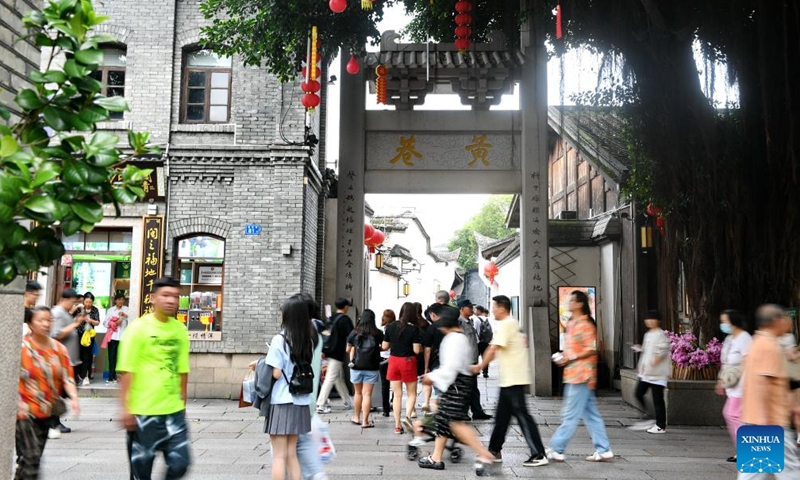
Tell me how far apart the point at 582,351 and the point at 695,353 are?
3962mm

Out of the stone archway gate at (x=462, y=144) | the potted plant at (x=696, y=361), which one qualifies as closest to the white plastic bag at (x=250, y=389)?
the potted plant at (x=696, y=361)

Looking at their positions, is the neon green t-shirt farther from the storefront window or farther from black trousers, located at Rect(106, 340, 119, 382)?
black trousers, located at Rect(106, 340, 119, 382)

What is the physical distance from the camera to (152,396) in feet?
15.8

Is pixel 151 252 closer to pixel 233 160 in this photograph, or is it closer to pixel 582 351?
pixel 233 160

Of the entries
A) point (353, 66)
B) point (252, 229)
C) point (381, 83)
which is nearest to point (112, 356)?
point (252, 229)

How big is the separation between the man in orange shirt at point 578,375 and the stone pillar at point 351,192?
19.2 ft

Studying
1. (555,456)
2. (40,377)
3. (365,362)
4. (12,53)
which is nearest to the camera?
(12,53)

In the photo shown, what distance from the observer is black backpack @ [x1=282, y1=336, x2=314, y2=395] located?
516 centimetres

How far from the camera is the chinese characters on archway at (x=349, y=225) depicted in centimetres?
1288

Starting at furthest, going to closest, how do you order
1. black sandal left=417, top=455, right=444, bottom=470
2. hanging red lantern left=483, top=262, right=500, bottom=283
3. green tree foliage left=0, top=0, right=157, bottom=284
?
hanging red lantern left=483, top=262, right=500, bottom=283
black sandal left=417, top=455, right=444, bottom=470
green tree foliage left=0, top=0, right=157, bottom=284

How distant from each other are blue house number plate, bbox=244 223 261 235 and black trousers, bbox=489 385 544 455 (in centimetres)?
671

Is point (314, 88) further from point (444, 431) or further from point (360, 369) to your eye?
point (444, 431)

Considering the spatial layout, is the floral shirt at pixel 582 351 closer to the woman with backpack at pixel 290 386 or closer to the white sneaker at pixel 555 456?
the white sneaker at pixel 555 456

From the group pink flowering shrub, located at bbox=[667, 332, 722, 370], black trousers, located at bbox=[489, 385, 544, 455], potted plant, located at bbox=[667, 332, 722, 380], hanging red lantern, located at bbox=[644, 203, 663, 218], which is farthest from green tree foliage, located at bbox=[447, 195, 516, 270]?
black trousers, located at bbox=[489, 385, 544, 455]
